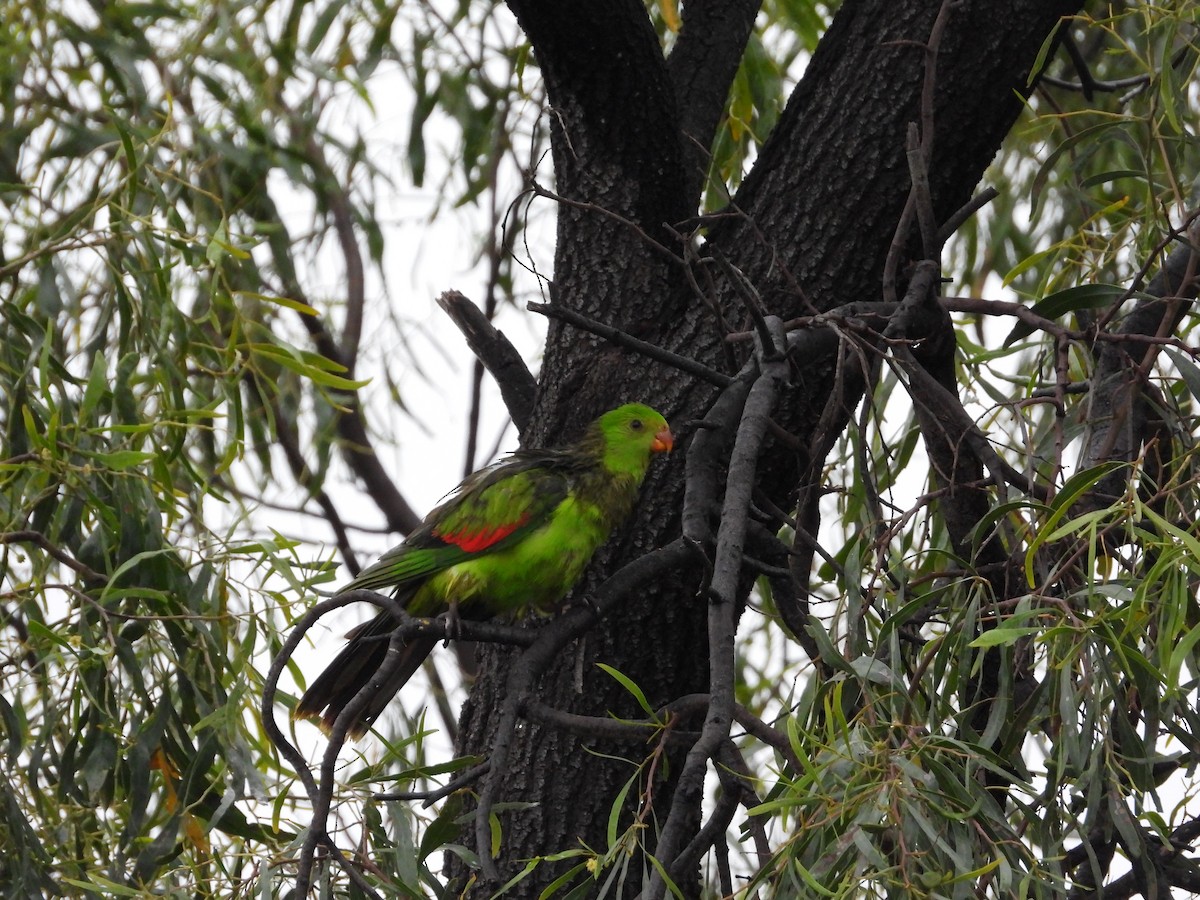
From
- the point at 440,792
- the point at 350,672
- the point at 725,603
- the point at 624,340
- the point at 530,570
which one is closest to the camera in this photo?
the point at 725,603

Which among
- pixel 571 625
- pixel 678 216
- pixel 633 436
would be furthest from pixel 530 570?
pixel 678 216

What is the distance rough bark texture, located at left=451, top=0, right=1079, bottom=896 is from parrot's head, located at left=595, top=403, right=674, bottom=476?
5 centimetres

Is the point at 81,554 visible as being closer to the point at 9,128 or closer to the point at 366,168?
the point at 9,128

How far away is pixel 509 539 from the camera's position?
2.73 meters

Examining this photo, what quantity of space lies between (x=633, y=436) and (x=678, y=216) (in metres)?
0.46

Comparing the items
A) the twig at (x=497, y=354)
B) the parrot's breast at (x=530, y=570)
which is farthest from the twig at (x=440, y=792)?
the twig at (x=497, y=354)

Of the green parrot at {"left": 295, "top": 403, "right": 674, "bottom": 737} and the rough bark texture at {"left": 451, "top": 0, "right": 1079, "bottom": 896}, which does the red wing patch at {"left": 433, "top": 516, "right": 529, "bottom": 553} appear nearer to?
the green parrot at {"left": 295, "top": 403, "right": 674, "bottom": 737}

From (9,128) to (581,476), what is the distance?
2.01m

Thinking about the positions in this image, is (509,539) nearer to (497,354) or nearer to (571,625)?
(497,354)

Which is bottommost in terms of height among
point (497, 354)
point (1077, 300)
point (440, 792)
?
point (440, 792)

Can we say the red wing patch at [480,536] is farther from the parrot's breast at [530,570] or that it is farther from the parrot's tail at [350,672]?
the parrot's tail at [350,672]

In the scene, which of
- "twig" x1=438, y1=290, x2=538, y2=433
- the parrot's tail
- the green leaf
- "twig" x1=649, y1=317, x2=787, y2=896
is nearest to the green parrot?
the parrot's tail

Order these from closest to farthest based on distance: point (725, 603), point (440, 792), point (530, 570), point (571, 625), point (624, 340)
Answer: point (725, 603)
point (440, 792)
point (624, 340)
point (571, 625)
point (530, 570)

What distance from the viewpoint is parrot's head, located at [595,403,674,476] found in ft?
8.13
